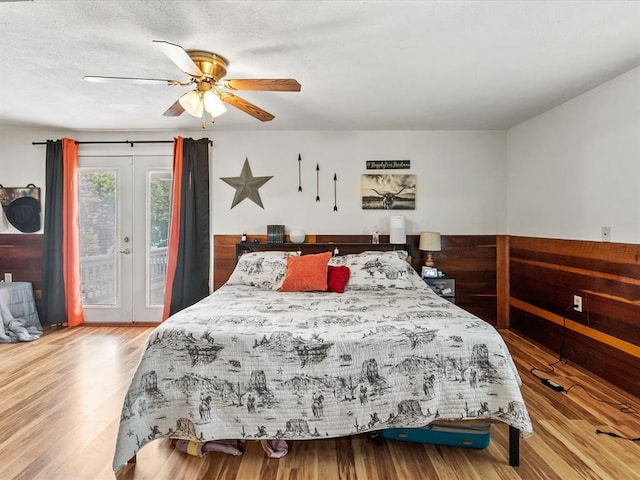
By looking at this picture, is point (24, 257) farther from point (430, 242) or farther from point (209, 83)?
point (430, 242)

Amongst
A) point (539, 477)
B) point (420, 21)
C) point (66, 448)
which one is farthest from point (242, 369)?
point (420, 21)

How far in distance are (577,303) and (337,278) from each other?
6.85 ft

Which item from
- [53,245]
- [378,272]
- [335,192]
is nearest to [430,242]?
[378,272]

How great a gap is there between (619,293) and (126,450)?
3.38 metres

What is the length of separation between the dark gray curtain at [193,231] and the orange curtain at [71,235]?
1.22m

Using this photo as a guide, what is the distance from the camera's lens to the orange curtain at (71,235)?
4.21m

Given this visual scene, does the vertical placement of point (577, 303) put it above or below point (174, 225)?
below

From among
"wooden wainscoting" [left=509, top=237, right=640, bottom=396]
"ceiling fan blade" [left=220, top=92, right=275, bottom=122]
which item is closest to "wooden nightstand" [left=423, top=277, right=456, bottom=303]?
"wooden wainscoting" [left=509, top=237, right=640, bottom=396]

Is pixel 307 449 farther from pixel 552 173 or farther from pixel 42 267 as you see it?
pixel 42 267

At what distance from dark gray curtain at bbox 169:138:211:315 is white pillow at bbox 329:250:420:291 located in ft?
5.43

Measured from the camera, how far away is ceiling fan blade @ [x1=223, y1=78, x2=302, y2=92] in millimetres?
2199

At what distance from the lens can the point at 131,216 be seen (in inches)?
172

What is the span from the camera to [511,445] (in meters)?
1.81

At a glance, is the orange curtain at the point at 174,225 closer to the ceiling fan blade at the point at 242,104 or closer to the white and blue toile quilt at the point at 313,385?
the ceiling fan blade at the point at 242,104
